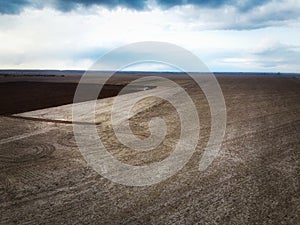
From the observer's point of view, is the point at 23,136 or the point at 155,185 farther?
the point at 23,136

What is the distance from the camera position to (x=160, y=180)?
867 cm

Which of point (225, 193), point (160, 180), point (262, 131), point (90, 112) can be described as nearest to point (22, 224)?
point (160, 180)

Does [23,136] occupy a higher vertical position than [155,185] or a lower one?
higher

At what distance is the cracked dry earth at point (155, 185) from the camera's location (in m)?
6.69

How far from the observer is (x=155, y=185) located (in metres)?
8.36

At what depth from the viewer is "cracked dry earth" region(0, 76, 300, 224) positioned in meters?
6.69

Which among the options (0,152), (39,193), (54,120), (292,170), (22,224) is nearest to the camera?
(22,224)

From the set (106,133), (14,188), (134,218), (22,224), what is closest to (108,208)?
(134,218)

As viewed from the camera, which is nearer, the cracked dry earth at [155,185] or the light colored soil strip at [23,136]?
the cracked dry earth at [155,185]

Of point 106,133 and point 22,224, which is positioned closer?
point 22,224

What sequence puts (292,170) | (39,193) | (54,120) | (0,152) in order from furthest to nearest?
1. (54,120)
2. (0,152)
3. (292,170)
4. (39,193)

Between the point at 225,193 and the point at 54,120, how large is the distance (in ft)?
37.0

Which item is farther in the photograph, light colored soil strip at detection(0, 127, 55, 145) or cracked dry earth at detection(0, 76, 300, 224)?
light colored soil strip at detection(0, 127, 55, 145)

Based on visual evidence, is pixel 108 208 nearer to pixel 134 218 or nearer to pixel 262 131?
pixel 134 218
